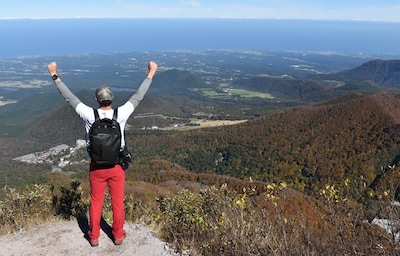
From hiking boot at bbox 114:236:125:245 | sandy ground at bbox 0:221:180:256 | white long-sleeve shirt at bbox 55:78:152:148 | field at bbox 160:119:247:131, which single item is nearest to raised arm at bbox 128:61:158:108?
white long-sleeve shirt at bbox 55:78:152:148

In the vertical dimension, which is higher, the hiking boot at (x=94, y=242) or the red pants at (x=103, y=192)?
the red pants at (x=103, y=192)

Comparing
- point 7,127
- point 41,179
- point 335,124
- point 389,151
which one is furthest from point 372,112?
point 7,127

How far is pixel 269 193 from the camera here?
16.6 feet

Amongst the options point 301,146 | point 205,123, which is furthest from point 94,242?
point 205,123

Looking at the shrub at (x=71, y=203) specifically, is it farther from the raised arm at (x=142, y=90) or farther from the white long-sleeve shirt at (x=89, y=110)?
the raised arm at (x=142, y=90)

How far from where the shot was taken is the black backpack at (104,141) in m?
4.88

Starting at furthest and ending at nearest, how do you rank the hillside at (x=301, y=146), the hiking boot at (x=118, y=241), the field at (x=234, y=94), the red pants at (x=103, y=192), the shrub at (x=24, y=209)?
the field at (x=234, y=94), the hillside at (x=301, y=146), the shrub at (x=24, y=209), the hiking boot at (x=118, y=241), the red pants at (x=103, y=192)

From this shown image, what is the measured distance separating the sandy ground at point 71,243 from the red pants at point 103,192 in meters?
0.23

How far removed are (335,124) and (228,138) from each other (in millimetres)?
22843

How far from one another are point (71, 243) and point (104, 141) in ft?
6.45

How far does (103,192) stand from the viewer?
17.7ft

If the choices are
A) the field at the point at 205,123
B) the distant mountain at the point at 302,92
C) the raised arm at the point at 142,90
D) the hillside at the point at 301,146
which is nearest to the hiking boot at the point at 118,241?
the raised arm at the point at 142,90

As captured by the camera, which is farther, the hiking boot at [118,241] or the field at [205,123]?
the field at [205,123]

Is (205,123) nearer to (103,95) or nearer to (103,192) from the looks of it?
(103,192)
